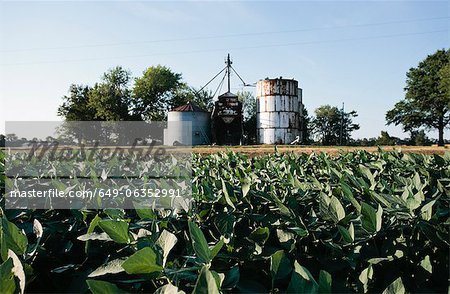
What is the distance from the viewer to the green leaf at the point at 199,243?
0.89 m

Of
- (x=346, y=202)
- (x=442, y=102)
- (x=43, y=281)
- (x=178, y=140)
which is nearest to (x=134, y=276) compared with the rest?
(x=43, y=281)

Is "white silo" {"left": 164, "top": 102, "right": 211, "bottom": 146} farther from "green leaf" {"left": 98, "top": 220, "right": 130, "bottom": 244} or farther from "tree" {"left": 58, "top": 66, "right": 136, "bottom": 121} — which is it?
"green leaf" {"left": 98, "top": 220, "right": 130, "bottom": 244}

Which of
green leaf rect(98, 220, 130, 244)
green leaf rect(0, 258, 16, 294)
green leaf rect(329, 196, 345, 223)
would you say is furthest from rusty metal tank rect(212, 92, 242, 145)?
green leaf rect(0, 258, 16, 294)

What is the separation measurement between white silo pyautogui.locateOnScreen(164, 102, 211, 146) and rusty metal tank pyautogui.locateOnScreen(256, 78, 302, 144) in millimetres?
7446

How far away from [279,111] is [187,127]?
11409 mm

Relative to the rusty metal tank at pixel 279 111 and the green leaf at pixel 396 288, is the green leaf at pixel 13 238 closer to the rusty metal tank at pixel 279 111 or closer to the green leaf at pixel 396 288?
the green leaf at pixel 396 288

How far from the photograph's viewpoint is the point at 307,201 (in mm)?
1772

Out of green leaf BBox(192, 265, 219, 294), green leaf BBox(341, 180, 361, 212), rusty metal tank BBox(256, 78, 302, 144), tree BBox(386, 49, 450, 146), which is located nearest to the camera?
green leaf BBox(192, 265, 219, 294)

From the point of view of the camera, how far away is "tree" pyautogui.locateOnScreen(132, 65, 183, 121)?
2564 inches

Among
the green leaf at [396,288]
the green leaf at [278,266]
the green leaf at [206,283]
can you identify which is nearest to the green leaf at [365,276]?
the green leaf at [396,288]

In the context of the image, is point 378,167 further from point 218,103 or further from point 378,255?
point 218,103

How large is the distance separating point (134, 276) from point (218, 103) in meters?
43.3

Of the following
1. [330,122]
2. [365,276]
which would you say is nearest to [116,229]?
[365,276]

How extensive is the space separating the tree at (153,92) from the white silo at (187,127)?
72.0ft
